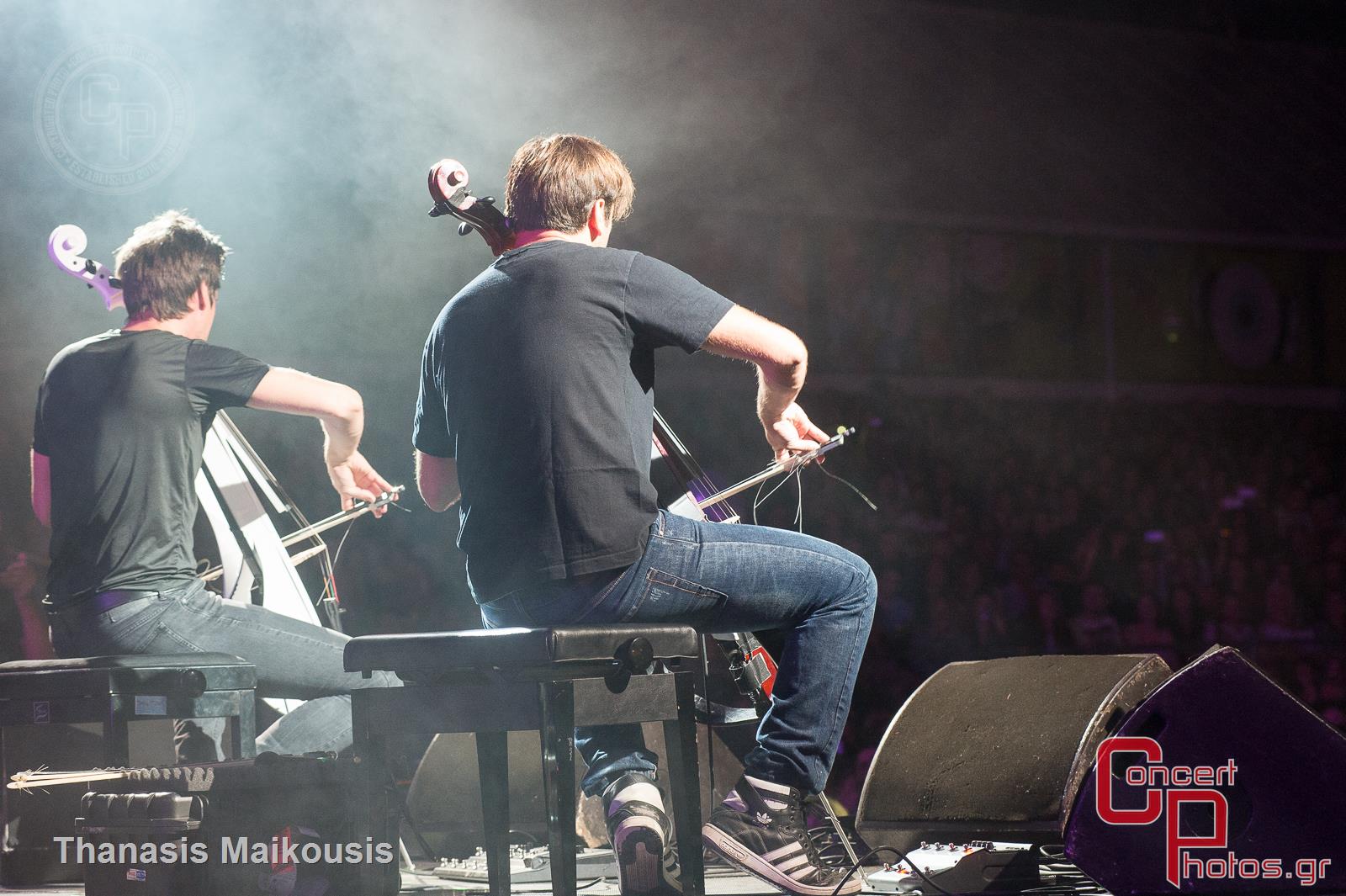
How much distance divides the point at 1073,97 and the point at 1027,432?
206 centimetres

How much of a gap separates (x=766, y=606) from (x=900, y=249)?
5.79 meters

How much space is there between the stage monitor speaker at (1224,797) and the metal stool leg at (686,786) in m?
0.56

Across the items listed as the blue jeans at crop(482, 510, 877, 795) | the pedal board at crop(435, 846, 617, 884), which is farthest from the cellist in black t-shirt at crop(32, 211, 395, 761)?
the blue jeans at crop(482, 510, 877, 795)

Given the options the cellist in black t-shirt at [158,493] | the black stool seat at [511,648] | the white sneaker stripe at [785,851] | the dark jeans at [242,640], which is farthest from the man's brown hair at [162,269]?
the white sneaker stripe at [785,851]

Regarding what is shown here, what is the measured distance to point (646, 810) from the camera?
1700 mm

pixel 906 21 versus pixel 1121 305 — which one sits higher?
pixel 906 21

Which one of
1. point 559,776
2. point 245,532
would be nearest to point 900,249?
point 245,532

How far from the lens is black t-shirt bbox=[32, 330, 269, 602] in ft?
7.54

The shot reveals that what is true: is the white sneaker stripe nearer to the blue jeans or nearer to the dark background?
the blue jeans

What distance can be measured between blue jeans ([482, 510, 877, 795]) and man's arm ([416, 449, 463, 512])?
278 mm

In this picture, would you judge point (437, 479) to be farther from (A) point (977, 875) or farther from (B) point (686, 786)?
(A) point (977, 875)

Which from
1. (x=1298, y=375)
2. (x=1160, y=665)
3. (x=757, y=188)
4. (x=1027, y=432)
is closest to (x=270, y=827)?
(x=1160, y=665)

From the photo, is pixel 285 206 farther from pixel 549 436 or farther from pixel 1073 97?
pixel 1073 97

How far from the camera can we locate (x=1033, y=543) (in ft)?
19.1
